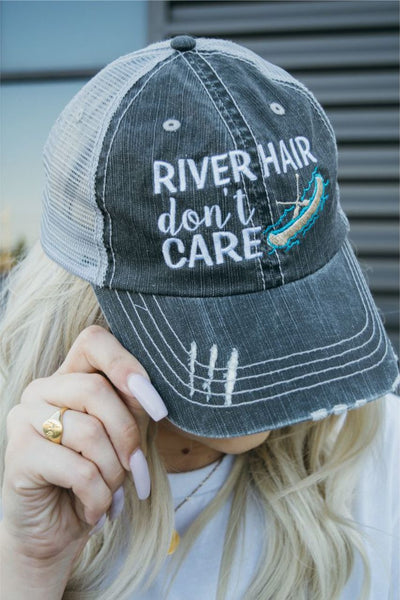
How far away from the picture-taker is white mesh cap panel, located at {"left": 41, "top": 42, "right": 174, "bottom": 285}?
1.09 m

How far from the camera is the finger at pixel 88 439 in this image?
3.63 ft

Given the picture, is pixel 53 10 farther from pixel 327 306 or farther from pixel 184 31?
pixel 327 306

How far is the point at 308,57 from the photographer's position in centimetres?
315

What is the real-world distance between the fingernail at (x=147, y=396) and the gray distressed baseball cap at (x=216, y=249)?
0.02m

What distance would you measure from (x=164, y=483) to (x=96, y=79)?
0.85 meters

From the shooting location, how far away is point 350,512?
4.73 ft

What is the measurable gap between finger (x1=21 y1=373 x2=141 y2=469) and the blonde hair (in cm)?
20

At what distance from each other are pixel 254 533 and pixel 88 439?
0.53m

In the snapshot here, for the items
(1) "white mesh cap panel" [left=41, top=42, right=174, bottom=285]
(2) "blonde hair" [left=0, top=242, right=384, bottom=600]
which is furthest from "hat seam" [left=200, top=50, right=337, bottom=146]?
(2) "blonde hair" [left=0, top=242, right=384, bottom=600]

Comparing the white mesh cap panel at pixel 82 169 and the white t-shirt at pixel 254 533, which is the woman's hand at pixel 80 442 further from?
the white t-shirt at pixel 254 533

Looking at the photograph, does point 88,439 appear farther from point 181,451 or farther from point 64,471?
point 181,451

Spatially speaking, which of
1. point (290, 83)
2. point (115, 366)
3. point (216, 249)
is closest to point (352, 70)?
point (290, 83)

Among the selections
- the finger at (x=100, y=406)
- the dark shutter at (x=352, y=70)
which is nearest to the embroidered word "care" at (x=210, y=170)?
the finger at (x=100, y=406)

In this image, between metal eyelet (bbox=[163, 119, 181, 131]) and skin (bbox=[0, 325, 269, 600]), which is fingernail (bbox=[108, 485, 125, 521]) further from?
metal eyelet (bbox=[163, 119, 181, 131])
